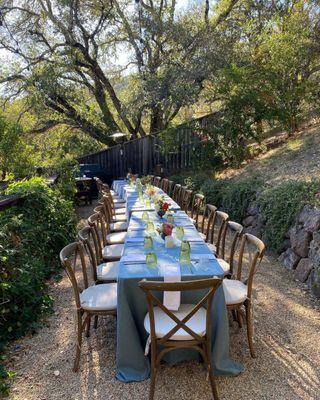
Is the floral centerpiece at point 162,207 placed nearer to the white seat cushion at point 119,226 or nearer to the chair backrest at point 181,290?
the white seat cushion at point 119,226

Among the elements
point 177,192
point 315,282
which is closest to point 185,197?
point 177,192

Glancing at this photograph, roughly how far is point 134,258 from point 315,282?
203 centimetres

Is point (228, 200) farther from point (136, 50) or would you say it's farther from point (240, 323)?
point (136, 50)

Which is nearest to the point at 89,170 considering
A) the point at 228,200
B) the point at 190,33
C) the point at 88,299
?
the point at 190,33

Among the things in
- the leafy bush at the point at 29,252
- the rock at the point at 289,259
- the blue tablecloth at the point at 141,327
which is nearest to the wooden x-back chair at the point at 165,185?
the leafy bush at the point at 29,252

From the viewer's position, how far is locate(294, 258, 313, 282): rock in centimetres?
379

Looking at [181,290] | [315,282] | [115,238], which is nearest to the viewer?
[181,290]

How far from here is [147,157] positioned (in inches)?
414

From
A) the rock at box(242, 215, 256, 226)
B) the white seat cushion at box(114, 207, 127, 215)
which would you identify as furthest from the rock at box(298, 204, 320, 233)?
the white seat cushion at box(114, 207, 127, 215)

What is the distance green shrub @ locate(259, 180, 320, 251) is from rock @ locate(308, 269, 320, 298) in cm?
83

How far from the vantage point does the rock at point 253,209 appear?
538 centimetres

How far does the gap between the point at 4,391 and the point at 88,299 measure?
79 cm

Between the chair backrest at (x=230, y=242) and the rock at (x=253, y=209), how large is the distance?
1.38 feet

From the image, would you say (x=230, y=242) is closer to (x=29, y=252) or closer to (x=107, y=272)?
(x=107, y=272)
